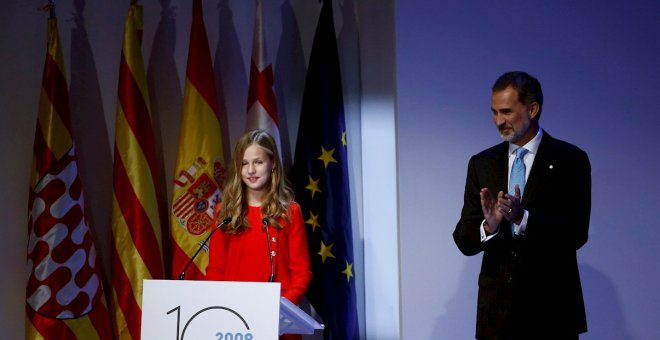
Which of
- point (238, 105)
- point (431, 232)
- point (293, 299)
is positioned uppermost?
point (238, 105)

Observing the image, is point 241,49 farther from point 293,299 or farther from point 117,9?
point 293,299

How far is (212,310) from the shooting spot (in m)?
2.55

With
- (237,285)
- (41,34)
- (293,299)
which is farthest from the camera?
(41,34)

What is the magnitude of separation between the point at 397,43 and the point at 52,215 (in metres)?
2.10

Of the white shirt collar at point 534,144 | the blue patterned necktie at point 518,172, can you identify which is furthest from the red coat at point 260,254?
the white shirt collar at point 534,144

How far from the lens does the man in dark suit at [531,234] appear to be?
9.91 ft

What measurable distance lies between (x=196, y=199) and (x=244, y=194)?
798 mm

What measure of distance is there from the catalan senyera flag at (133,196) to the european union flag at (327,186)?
2.79 ft

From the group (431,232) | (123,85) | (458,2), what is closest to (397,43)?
(458,2)

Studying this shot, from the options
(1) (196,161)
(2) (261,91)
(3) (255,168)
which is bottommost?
(3) (255,168)

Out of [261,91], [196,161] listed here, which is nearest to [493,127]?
[261,91]

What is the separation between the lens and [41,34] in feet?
15.1

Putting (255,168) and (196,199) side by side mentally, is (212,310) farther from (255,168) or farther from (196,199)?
(196,199)

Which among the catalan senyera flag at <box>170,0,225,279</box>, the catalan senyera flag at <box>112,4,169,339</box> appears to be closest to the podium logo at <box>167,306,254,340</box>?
the catalan senyera flag at <box>170,0,225,279</box>
